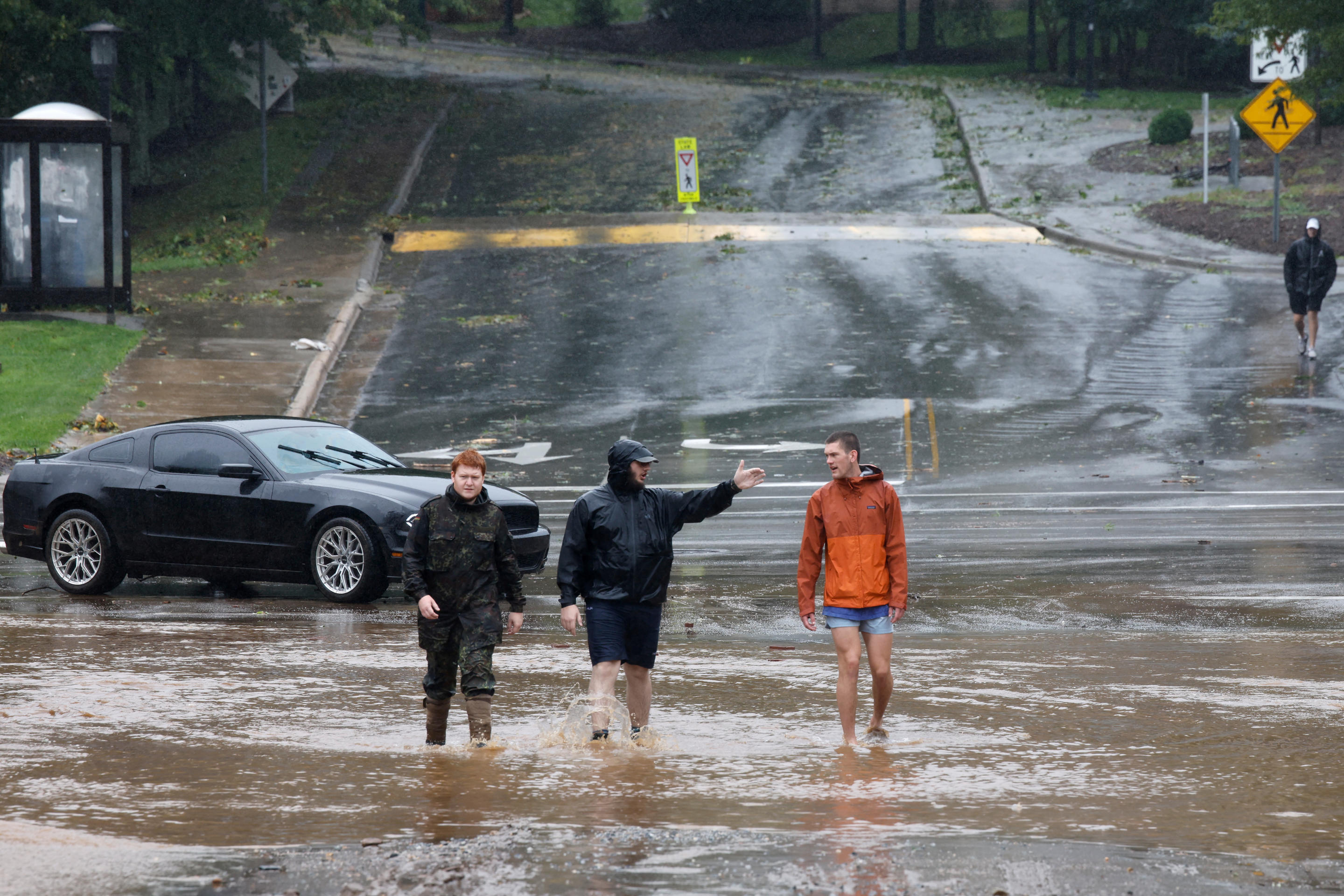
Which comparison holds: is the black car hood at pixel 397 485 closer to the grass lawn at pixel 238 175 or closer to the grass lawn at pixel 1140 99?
the grass lawn at pixel 238 175

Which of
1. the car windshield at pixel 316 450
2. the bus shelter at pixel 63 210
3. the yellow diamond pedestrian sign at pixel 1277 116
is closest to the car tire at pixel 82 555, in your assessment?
the car windshield at pixel 316 450

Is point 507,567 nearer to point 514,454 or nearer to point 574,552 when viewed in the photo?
point 574,552

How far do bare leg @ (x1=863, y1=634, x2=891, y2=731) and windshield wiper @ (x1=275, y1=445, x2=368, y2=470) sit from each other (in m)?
6.41

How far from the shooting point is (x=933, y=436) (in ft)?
63.9

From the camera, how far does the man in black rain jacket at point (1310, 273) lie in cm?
2173

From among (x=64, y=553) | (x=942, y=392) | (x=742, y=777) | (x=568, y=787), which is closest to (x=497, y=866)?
(x=568, y=787)

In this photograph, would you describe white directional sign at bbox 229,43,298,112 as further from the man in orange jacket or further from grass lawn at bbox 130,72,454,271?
the man in orange jacket

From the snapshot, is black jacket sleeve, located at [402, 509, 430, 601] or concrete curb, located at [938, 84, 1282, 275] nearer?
black jacket sleeve, located at [402, 509, 430, 601]

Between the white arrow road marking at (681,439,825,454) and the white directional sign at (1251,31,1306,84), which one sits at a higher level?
the white directional sign at (1251,31,1306,84)

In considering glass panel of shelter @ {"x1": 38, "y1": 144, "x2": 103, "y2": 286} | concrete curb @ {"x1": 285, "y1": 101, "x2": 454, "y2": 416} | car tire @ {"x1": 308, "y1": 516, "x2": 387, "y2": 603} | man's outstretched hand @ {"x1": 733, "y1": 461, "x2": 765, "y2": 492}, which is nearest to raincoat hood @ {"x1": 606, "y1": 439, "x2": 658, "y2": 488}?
man's outstretched hand @ {"x1": 733, "y1": 461, "x2": 765, "y2": 492}

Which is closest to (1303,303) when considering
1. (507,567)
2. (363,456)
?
(363,456)

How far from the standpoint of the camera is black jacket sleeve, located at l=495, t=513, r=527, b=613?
25.2ft

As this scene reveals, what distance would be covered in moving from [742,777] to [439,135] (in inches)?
1396

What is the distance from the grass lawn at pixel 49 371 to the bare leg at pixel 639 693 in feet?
42.6
